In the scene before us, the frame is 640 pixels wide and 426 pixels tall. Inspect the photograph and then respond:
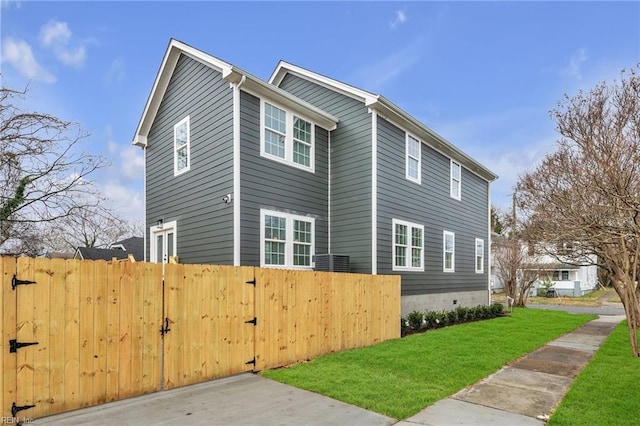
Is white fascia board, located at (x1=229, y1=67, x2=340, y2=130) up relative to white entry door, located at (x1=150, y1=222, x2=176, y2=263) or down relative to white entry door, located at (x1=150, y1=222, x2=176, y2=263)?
up

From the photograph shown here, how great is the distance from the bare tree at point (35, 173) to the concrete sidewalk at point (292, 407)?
6527 millimetres

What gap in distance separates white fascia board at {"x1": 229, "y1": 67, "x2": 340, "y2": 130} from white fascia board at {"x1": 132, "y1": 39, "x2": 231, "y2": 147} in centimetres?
64

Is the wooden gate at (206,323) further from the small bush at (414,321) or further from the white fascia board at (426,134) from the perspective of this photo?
the white fascia board at (426,134)

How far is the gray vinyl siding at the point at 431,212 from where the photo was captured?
11.5 metres

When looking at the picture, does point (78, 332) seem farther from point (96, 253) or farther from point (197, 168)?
point (96, 253)

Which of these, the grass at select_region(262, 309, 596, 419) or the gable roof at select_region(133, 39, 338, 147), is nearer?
the grass at select_region(262, 309, 596, 419)

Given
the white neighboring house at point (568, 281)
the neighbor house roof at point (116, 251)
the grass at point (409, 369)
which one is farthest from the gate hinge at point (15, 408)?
the white neighboring house at point (568, 281)

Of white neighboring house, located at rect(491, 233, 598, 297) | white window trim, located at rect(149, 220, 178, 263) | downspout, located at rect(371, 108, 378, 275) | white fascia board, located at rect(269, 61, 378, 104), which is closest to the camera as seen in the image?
downspout, located at rect(371, 108, 378, 275)

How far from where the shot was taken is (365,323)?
8.94m

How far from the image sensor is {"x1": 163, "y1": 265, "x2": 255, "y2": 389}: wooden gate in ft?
18.2

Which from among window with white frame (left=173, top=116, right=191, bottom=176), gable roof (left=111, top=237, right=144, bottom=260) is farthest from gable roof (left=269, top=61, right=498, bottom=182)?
gable roof (left=111, top=237, right=144, bottom=260)

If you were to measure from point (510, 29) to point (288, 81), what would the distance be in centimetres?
725

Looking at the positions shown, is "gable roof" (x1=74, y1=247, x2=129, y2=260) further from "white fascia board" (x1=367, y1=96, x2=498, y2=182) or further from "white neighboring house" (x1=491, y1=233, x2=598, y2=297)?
"white neighboring house" (x1=491, y1=233, x2=598, y2=297)

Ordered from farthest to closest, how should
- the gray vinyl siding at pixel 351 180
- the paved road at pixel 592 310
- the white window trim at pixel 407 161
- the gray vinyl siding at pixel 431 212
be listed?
the paved road at pixel 592 310, the white window trim at pixel 407 161, the gray vinyl siding at pixel 431 212, the gray vinyl siding at pixel 351 180
